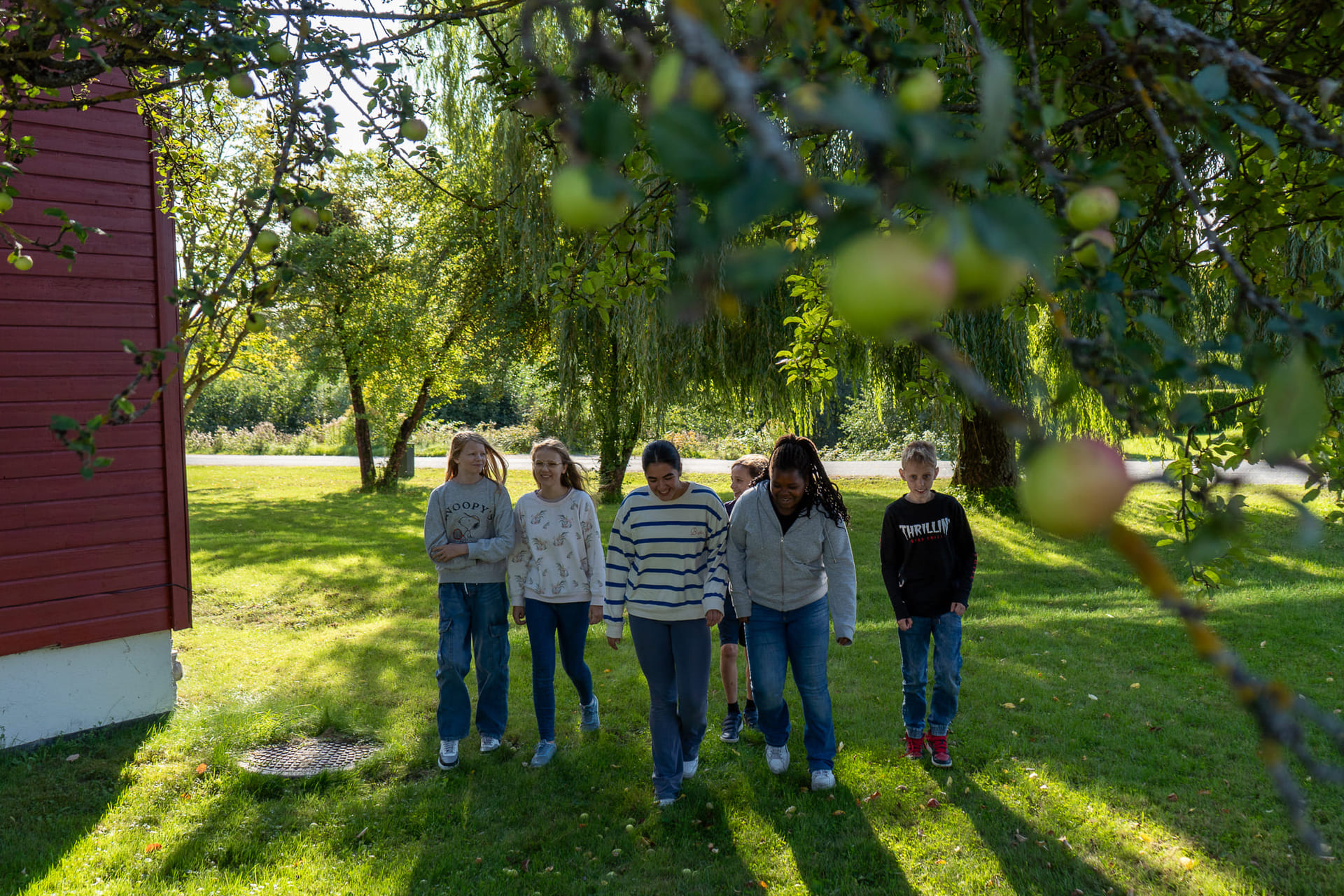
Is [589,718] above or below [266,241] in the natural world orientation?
below

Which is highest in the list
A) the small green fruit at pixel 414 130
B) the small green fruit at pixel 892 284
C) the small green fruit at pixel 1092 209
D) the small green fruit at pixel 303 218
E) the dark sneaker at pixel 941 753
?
the small green fruit at pixel 414 130

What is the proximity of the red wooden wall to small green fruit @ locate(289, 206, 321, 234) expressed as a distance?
311 centimetres

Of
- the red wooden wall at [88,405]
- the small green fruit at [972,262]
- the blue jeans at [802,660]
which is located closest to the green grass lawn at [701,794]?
the blue jeans at [802,660]

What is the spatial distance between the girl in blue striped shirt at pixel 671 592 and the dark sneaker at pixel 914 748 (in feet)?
3.52

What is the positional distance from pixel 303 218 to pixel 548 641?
9.92 feet

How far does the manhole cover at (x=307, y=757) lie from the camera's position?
4.14 meters

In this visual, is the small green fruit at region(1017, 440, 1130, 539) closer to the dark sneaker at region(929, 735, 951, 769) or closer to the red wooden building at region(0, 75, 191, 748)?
the dark sneaker at region(929, 735, 951, 769)

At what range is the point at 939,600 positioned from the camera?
398cm

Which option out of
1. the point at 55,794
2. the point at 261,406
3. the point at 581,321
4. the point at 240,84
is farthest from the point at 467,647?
the point at 261,406

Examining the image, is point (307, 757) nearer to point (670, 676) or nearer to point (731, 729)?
point (670, 676)

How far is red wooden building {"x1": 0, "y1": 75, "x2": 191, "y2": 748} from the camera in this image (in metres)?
4.23

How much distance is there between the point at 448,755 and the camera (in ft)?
13.6

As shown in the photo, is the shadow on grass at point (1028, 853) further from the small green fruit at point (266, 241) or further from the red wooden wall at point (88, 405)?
the red wooden wall at point (88, 405)

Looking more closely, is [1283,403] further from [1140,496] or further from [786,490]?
[1140,496]
